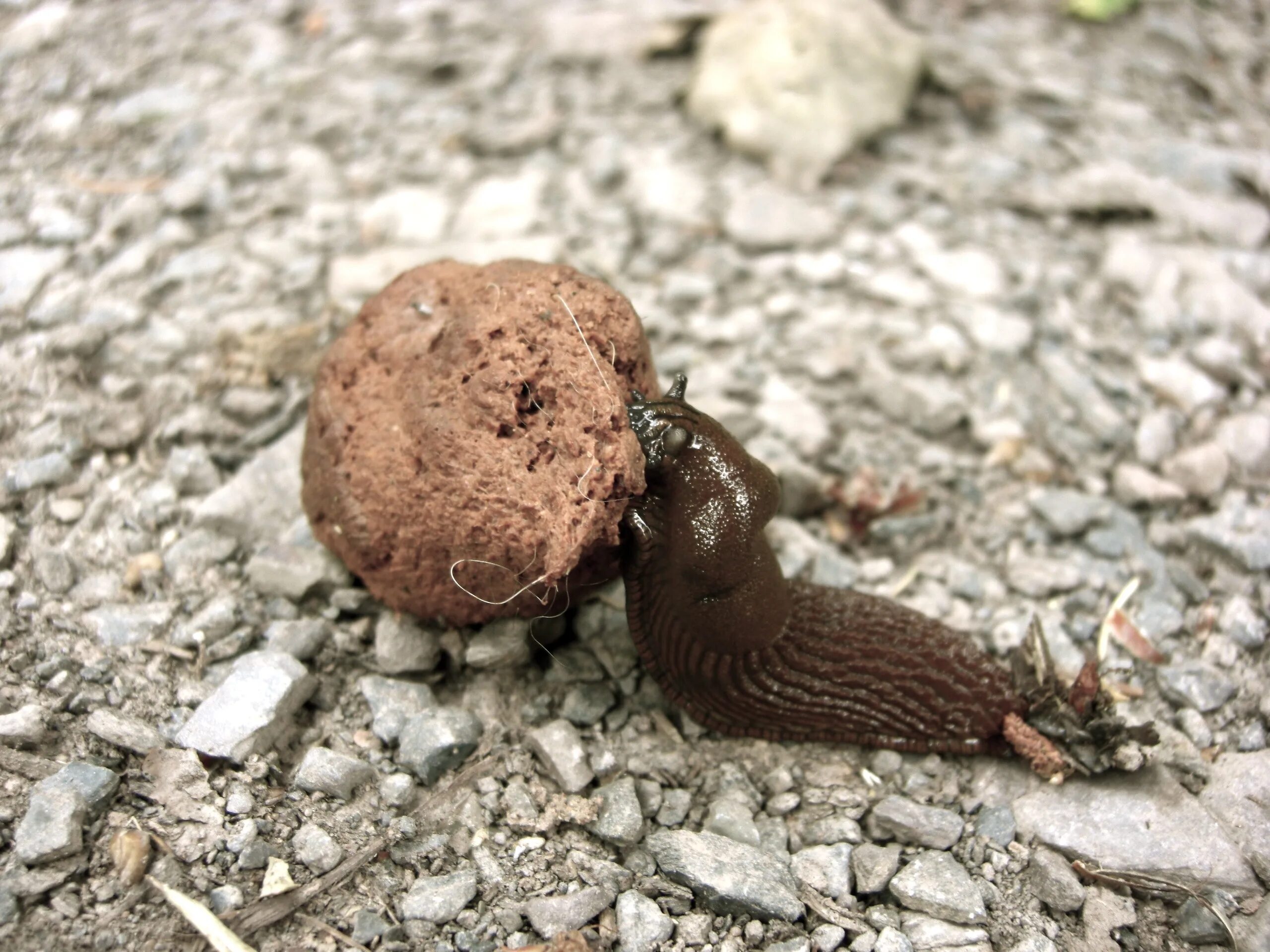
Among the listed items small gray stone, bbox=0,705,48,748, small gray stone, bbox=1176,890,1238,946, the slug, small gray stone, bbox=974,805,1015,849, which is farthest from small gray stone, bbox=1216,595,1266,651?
small gray stone, bbox=0,705,48,748

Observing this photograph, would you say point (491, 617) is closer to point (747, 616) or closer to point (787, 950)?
point (747, 616)

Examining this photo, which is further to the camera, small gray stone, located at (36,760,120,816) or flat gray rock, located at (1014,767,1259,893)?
flat gray rock, located at (1014,767,1259,893)

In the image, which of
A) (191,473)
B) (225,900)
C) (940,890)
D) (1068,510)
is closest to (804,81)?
(1068,510)

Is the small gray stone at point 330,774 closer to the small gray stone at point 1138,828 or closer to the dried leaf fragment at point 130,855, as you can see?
the dried leaf fragment at point 130,855

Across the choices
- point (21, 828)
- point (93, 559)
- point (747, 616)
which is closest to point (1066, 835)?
point (747, 616)

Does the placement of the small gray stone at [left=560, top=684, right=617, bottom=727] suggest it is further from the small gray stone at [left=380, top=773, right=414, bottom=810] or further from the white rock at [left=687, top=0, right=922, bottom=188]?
the white rock at [left=687, top=0, right=922, bottom=188]

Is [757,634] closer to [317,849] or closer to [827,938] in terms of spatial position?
[827,938]

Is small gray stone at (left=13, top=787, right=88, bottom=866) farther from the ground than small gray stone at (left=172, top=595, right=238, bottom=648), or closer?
farther from the ground
